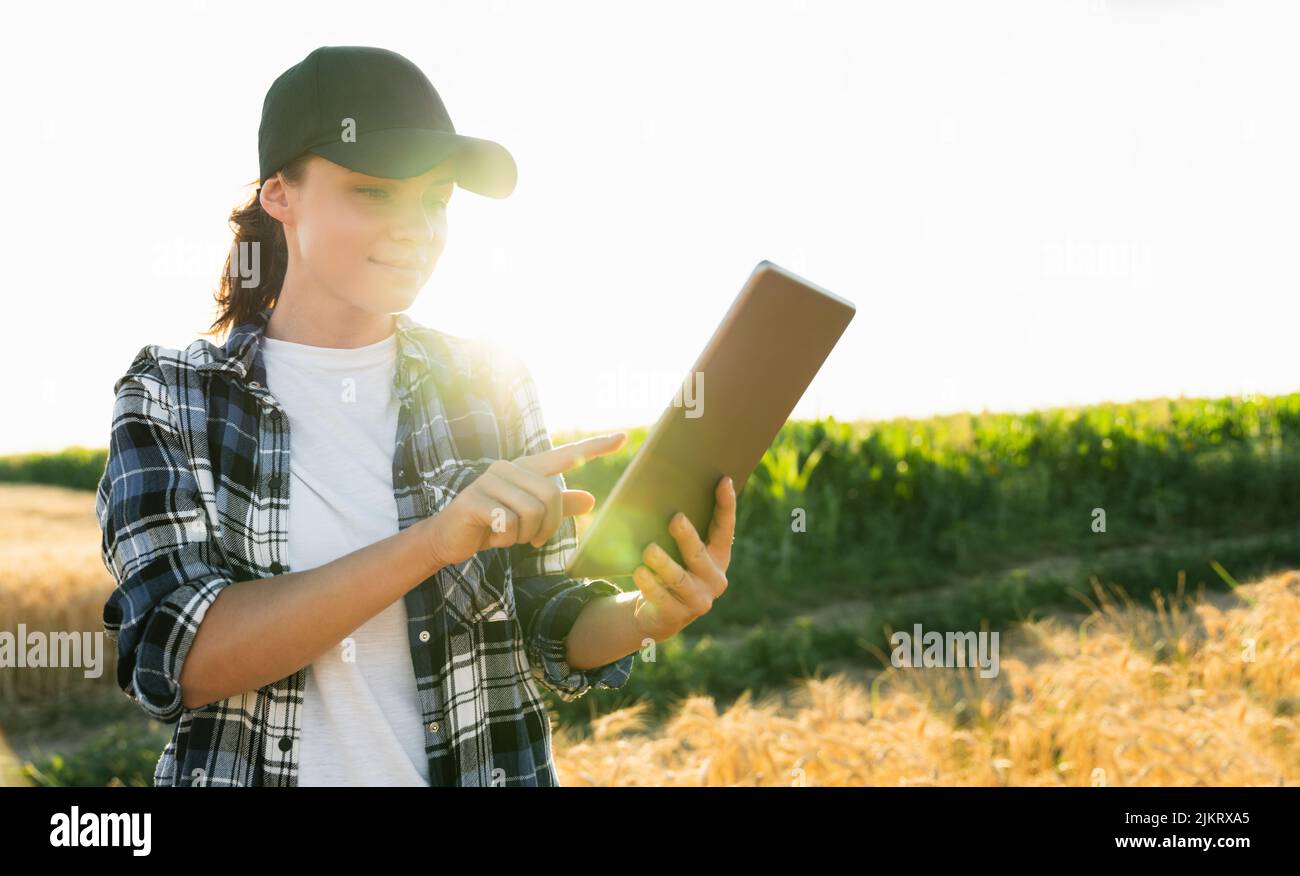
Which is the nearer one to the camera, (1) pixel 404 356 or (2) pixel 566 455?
(2) pixel 566 455

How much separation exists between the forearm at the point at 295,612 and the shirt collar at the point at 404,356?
398 mm

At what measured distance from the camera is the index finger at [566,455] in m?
1.34

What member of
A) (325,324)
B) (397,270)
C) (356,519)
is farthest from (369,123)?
(356,519)

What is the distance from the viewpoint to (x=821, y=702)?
14.2 ft

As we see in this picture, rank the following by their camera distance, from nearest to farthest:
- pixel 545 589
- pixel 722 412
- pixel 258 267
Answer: pixel 722 412
pixel 545 589
pixel 258 267

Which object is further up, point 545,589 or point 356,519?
point 356,519

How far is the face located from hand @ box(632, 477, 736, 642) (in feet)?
1.94

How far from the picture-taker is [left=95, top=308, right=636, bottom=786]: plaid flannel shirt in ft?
4.61

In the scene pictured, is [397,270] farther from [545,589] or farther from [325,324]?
[545,589]

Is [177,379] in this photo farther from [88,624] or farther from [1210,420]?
[1210,420]

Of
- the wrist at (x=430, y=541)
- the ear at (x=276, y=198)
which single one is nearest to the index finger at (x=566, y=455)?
the wrist at (x=430, y=541)

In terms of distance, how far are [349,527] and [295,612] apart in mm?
255

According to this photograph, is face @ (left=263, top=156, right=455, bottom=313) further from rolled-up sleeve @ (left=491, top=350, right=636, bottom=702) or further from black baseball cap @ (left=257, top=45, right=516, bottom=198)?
rolled-up sleeve @ (left=491, top=350, right=636, bottom=702)

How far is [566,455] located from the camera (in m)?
1.37
